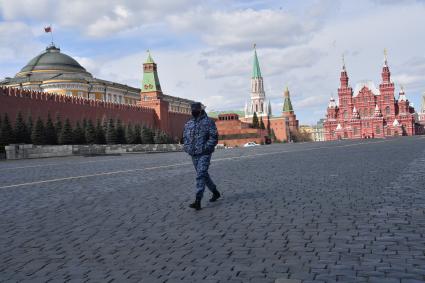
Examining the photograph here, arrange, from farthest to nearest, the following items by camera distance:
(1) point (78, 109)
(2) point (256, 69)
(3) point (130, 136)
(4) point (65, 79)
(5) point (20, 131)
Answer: (2) point (256, 69) < (4) point (65, 79) < (1) point (78, 109) < (3) point (130, 136) < (5) point (20, 131)

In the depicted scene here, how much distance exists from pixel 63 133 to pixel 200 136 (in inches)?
1081

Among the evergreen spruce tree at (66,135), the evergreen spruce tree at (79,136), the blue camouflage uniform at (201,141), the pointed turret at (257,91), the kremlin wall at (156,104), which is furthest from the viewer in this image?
the pointed turret at (257,91)

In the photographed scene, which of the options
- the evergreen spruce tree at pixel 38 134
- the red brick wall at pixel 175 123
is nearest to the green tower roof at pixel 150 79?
the red brick wall at pixel 175 123

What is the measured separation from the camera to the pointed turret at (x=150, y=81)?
66.8 metres

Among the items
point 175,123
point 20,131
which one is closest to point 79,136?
point 20,131

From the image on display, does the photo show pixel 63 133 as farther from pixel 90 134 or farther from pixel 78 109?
pixel 78 109

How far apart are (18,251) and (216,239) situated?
1.69 meters

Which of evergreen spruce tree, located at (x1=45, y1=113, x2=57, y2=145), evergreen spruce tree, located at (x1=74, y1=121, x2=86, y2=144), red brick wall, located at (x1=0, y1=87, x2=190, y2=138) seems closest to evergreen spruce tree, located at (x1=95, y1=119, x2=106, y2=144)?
evergreen spruce tree, located at (x1=74, y1=121, x2=86, y2=144)

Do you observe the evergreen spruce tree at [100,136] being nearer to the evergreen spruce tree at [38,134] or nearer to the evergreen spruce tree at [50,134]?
the evergreen spruce tree at [50,134]

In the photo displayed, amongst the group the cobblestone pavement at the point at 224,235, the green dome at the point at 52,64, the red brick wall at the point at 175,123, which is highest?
the green dome at the point at 52,64

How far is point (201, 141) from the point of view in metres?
6.34

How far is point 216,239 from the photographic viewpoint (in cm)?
444

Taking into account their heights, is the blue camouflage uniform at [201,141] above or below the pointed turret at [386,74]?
below

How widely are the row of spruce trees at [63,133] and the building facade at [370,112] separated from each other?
62.2 metres
